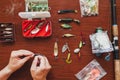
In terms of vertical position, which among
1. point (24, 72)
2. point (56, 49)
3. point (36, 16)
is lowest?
point (24, 72)

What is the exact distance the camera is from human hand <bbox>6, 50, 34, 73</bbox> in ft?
4.27

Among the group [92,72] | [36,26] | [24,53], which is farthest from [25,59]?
[92,72]

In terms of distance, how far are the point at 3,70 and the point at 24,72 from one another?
4.0 inches

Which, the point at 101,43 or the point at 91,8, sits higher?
the point at 91,8

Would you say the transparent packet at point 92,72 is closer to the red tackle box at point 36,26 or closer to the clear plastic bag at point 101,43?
the clear plastic bag at point 101,43

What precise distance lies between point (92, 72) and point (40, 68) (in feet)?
0.82

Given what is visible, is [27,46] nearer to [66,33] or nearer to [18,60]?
[18,60]

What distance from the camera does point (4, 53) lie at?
1.35m

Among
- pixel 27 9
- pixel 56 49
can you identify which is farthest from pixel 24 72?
pixel 27 9

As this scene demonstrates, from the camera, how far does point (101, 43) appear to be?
49.5 inches

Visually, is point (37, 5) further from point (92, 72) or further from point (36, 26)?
point (92, 72)

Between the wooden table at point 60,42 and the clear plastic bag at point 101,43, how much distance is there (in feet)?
0.12

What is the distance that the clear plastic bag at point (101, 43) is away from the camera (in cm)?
126

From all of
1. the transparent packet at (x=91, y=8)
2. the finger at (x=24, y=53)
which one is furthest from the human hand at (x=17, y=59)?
the transparent packet at (x=91, y=8)
